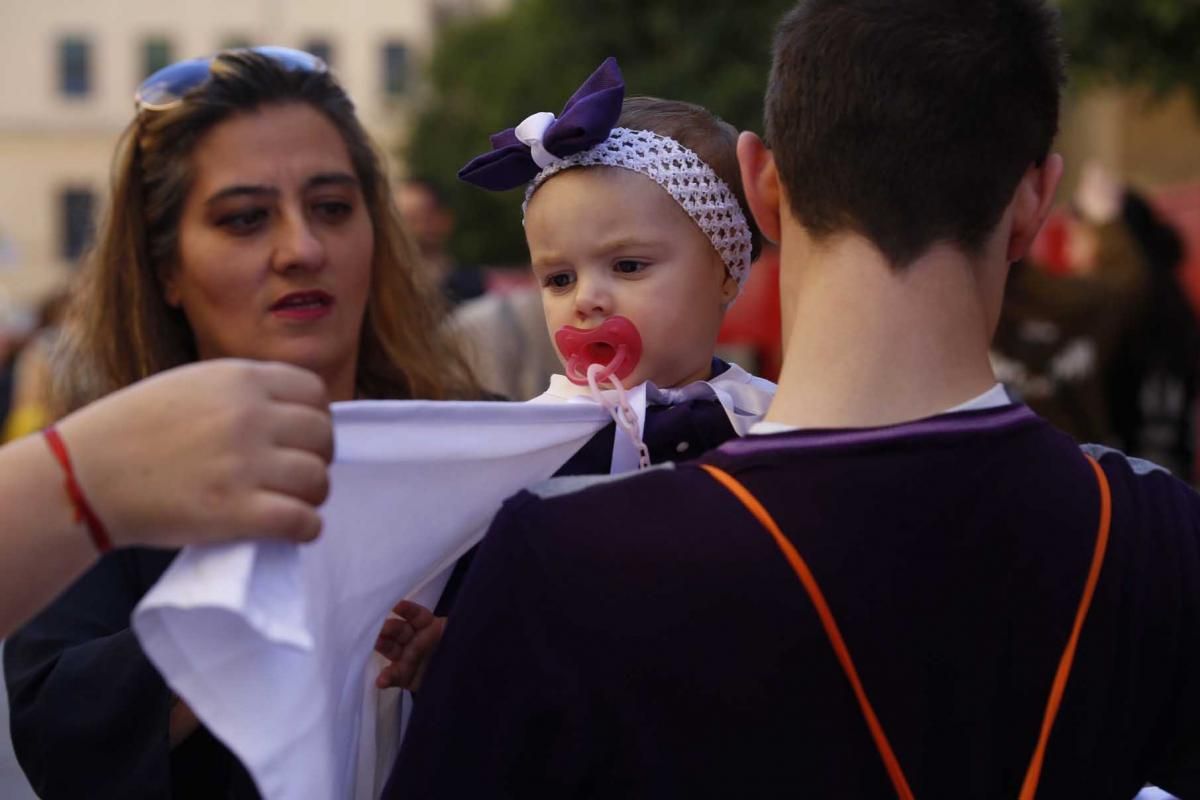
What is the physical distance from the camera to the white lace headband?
236cm

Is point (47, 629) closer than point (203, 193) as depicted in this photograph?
Yes

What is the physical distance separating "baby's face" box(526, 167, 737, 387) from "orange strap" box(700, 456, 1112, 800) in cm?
72

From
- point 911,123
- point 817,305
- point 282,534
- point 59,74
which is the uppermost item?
point 911,123

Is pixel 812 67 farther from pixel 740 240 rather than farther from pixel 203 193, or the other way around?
pixel 203 193

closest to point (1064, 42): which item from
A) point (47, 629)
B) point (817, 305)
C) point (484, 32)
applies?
point (817, 305)

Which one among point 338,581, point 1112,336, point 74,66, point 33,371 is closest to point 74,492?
point 338,581

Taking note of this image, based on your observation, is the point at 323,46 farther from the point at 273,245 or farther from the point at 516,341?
the point at 273,245

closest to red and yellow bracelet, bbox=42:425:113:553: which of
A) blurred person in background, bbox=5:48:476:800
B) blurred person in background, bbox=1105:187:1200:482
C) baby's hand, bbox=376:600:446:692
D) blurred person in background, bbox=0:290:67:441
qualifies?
baby's hand, bbox=376:600:446:692

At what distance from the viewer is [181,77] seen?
3.10 meters

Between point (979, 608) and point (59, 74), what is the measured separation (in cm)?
5046

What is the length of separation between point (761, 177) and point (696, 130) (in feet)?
2.27

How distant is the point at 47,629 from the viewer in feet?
7.99

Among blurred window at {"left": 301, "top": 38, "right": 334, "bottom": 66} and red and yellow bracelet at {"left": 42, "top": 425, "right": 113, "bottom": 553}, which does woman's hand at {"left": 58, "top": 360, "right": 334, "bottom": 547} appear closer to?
red and yellow bracelet at {"left": 42, "top": 425, "right": 113, "bottom": 553}

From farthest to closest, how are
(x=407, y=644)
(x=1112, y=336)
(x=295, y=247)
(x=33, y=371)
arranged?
(x=33, y=371) < (x=1112, y=336) < (x=295, y=247) < (x=407, y=644)
